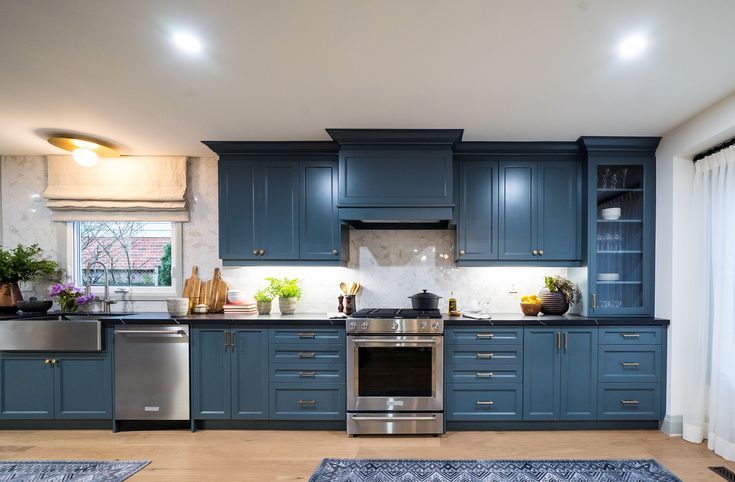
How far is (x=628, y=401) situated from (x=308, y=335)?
8.90 feet

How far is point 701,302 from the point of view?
3018 millimetres

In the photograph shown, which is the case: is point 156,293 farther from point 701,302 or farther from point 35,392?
point 701,302

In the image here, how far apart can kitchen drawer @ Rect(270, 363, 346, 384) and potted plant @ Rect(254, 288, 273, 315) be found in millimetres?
593

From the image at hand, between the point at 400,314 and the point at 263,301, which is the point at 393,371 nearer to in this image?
the point at 400,314

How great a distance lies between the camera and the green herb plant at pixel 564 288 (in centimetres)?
352

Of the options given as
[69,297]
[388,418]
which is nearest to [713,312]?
[388,418]

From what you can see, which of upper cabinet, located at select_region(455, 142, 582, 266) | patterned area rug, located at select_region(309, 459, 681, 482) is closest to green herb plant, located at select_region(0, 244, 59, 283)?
patterned area rug, located at select_region(309, 459, 681, 482)

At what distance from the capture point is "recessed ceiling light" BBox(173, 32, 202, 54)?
1.91 meters

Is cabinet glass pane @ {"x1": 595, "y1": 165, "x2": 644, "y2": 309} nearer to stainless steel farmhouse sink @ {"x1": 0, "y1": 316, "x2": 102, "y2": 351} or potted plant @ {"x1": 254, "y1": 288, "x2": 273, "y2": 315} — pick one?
potted plant @ {"x1": 254, "y1": 288, "x2": 273, "y2": 315}

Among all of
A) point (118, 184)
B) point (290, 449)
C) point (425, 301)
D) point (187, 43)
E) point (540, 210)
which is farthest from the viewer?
point (118, 184)

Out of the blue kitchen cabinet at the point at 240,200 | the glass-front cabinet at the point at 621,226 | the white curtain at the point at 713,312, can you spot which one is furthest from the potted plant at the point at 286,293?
the white curtain at the point at 713,312

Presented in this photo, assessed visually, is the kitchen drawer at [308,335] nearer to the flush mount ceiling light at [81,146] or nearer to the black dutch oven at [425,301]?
the black dutch oven at [425,301]

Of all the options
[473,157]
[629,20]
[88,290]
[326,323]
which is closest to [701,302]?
[473,157]

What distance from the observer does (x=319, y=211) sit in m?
3.55
